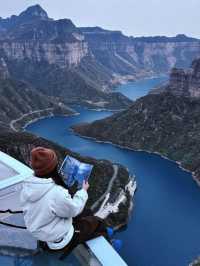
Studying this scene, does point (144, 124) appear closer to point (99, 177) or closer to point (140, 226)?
point (99, 177)

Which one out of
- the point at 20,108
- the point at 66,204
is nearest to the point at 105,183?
the point at 66,204

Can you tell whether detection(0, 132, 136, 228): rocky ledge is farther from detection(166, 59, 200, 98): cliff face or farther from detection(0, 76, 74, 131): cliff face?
detection(0, 76, 74, 131): cliff face

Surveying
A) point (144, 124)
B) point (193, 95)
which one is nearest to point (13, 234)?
point (144, 124)

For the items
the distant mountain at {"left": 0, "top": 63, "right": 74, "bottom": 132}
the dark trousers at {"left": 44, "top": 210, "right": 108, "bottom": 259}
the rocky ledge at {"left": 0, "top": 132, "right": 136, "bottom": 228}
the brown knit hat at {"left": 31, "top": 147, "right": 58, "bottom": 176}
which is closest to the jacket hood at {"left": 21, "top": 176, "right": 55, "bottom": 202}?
the brown knit hat at {"left": 31, "top": 147, "right": 58, "bottom": 176}

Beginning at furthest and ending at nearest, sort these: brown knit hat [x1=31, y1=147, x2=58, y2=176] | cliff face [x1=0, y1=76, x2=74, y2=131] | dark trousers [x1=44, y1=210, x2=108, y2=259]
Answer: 1. cliff face [x1=0, y1=76, x2=74, y2=131]
2. dark trousers [x1=44, y1=210, x2=108, y2=259]
3. brown knit hat [x1=31, y1=147, x2=58, y2=176]

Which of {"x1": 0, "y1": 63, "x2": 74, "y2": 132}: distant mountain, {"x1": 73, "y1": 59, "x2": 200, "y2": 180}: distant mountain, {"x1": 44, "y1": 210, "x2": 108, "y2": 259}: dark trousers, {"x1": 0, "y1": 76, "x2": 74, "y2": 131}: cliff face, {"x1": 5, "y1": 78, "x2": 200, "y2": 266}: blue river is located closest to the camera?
{"x1": 44, "y1": 210, "x2": 108, "y2": 259}: dark trousers

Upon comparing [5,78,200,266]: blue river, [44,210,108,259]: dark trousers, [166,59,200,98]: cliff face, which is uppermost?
[44,210,108,259]: dark trousers
